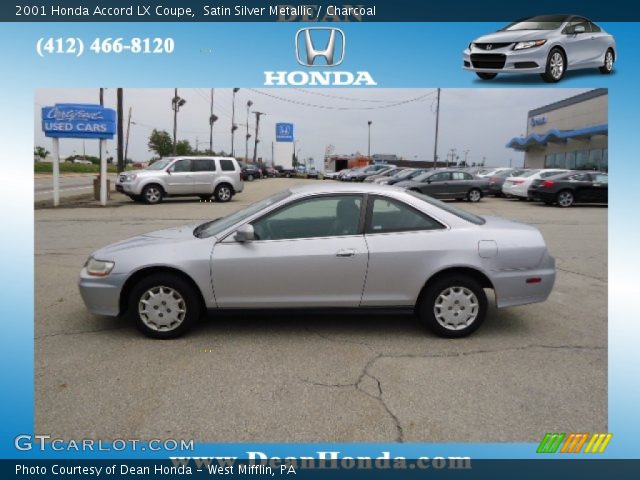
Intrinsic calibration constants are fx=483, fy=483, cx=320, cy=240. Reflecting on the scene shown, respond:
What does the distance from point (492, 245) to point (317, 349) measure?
1856 millimetres

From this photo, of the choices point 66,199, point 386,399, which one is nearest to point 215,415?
point 386,399

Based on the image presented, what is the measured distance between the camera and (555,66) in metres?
3.27

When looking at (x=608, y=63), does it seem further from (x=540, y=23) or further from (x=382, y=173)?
(x=382, y=173)

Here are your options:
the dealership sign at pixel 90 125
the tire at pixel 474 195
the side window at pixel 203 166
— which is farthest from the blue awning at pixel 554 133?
the dealership sign at pixel 90 125

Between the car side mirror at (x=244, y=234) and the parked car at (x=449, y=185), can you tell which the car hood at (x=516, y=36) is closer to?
the car side mirror at (x=244, y=234)

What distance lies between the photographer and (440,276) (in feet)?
14.5

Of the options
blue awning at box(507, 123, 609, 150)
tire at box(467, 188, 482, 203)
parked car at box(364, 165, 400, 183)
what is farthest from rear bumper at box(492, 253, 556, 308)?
parked car at box(364, 165, 400, 183)

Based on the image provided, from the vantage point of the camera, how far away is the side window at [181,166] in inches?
681

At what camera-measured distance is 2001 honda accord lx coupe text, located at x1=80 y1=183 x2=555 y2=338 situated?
14.0 ft

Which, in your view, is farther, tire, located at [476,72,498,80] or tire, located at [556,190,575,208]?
tire, located at [556,190,575,208]

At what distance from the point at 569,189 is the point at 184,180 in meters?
14.1

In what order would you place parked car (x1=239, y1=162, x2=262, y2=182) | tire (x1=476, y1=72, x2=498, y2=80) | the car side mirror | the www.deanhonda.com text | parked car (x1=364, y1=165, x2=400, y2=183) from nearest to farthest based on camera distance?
the www.deanhonda.com text → tire (x1=476, y1=72, x2=498, y2=80) → the car side mirror → parked car (x1=364, y1=165, x2=400, y2=183) → parked car (x1=239, y1=162, x2=262, y2=182)

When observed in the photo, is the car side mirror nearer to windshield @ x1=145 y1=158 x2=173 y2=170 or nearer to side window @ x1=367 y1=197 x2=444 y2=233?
side window @ x1=367 y1=197 x2=444 y2=233

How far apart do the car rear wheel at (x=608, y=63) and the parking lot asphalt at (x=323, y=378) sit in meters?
2.25
